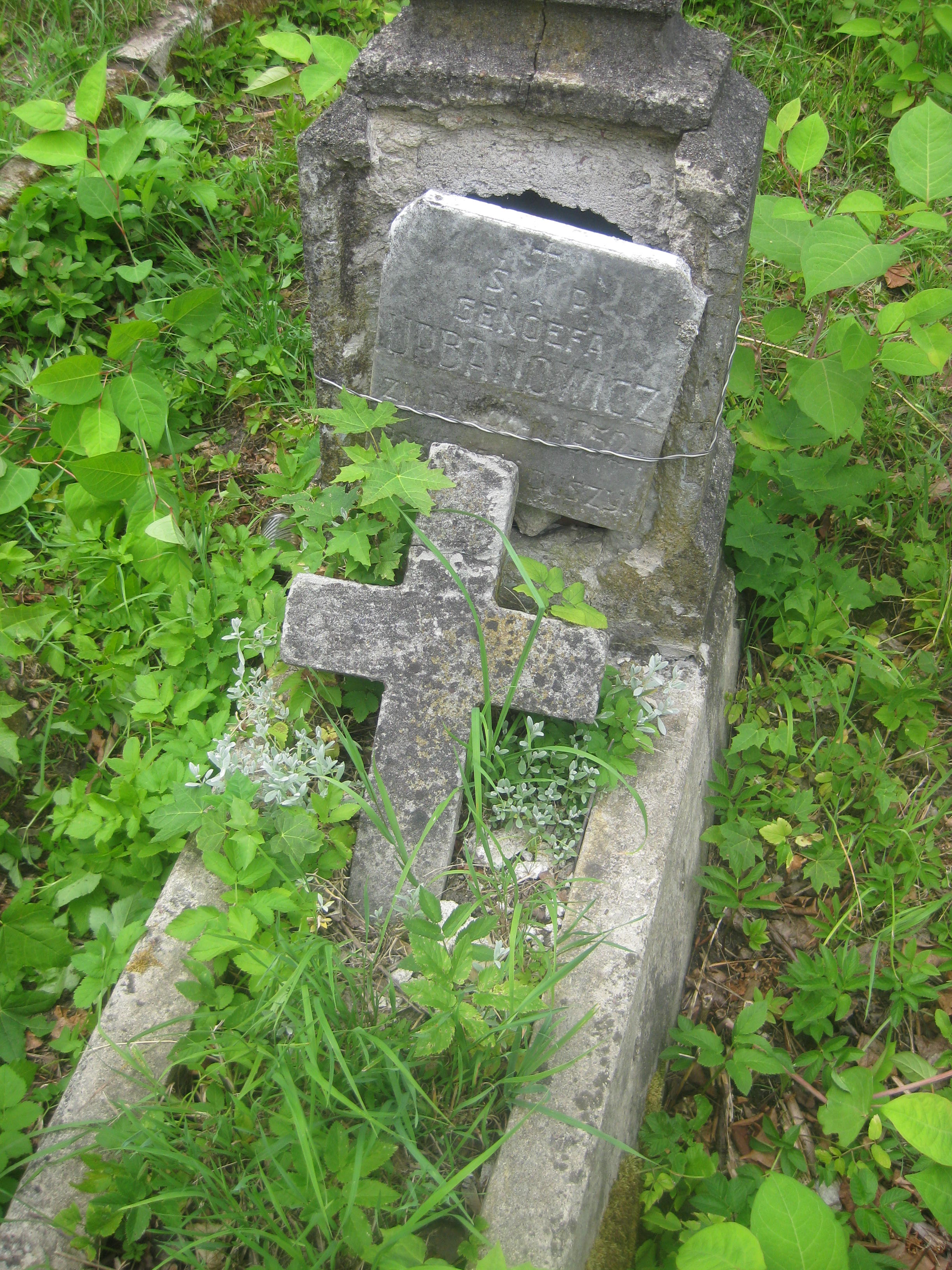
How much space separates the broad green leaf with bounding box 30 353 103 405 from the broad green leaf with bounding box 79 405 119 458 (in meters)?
0.04

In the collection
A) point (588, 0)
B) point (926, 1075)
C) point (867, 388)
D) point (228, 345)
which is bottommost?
point (926, 1075)

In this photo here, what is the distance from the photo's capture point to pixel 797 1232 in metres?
1.24

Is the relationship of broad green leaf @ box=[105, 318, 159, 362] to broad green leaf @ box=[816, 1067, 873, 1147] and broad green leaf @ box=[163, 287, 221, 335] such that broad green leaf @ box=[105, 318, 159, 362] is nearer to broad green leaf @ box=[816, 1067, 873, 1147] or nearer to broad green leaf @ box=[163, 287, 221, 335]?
broad green leaf @ box=[163, 287, 221, 335]

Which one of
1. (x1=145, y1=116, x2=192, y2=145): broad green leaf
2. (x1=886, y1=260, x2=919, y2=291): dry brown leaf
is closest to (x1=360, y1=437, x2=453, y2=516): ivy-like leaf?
(x1=145, y1=116, x2=192, y2=145): broad green leaf

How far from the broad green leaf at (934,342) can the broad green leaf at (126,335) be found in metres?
1.78

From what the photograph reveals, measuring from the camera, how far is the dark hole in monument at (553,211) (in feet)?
6.16

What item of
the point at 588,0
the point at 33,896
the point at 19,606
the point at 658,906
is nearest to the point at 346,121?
the point at 588,0

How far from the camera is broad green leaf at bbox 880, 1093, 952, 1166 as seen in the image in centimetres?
136

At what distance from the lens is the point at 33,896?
2098mm

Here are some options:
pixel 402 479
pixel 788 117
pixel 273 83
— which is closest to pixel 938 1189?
pixel 402 479

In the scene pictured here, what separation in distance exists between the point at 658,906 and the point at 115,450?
5.59 ft

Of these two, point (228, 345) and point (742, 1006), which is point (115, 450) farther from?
point (742, 1006)

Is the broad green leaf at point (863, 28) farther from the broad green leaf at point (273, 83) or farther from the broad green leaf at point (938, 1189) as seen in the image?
the broad green leaf at point (938, 1189)

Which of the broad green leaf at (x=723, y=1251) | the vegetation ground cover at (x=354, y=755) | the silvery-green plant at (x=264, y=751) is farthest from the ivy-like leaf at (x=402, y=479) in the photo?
the broad green leaf at (x=723, y=1251)
